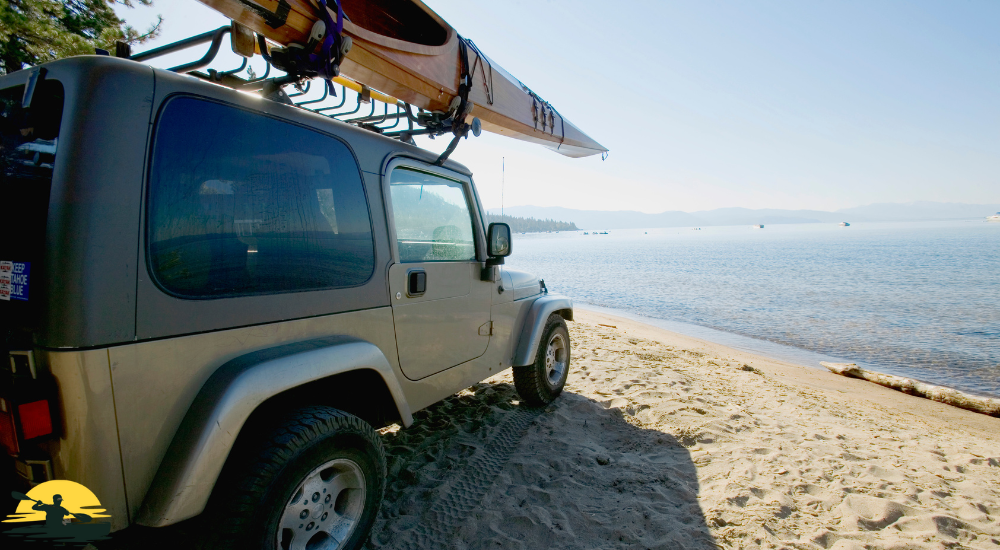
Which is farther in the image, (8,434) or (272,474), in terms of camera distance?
(272,474)

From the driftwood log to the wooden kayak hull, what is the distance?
7.03 metres

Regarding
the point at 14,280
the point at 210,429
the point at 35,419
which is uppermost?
the point at 14,280

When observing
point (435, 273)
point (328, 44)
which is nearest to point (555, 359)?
point (435, 273)

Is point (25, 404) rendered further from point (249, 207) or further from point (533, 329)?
point (533, 329)

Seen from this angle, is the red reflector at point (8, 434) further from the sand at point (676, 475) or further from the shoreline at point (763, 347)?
the shoreline at point (763, 347)

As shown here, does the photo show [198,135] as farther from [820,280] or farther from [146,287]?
[820,280]

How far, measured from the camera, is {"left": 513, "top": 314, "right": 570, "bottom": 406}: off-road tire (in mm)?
4328

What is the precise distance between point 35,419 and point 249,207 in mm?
941

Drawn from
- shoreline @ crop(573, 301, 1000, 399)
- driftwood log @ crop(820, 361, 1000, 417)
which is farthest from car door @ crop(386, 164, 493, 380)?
shoreline @ crop(573, 301, 1000, 399)

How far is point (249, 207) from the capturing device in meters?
1.92

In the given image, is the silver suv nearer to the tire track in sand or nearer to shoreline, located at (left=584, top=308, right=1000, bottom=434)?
the tire track in sand

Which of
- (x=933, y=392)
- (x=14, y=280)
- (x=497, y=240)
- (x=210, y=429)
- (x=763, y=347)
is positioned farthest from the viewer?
(x=763, y=347)

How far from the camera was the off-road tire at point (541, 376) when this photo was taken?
4328 millimetres

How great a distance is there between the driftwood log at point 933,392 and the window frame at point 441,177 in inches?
297
